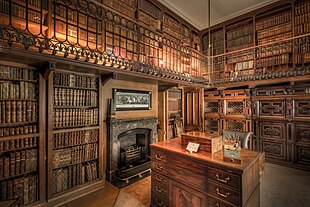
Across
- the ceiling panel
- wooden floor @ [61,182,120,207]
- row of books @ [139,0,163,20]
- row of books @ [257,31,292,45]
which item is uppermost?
the ceiling panel

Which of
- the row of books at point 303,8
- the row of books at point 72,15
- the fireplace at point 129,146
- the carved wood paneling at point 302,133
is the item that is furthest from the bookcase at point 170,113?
the row of books at point 303,8

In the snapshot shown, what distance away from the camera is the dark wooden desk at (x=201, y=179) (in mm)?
1382

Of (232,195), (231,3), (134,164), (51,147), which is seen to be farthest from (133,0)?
(232,195)

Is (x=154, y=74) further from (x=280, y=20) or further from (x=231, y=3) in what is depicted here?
(x=280, y=20)

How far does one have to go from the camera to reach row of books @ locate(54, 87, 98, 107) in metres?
2.37

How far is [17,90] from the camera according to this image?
2020 millimetres

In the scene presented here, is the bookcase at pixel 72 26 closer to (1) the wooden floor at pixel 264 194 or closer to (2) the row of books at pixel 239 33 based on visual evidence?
(1) the wooden floor at pixel 264 194

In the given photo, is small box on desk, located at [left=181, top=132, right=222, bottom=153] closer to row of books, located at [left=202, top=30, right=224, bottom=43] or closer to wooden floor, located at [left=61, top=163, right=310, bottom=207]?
wooden floor, located at [left=61, top=163, right=310, bottom=207]

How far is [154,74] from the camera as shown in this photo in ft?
9.61

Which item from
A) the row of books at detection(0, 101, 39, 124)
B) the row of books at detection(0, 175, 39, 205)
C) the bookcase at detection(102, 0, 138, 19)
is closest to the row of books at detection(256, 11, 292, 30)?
the bookcase at detection(102, 0, 138, 19)

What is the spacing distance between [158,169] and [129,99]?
1.85 metres

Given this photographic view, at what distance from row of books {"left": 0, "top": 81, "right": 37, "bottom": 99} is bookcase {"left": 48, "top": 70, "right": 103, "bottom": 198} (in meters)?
0.22

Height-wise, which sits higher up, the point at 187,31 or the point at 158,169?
the point at 187,31

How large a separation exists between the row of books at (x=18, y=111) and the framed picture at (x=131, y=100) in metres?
1.36
